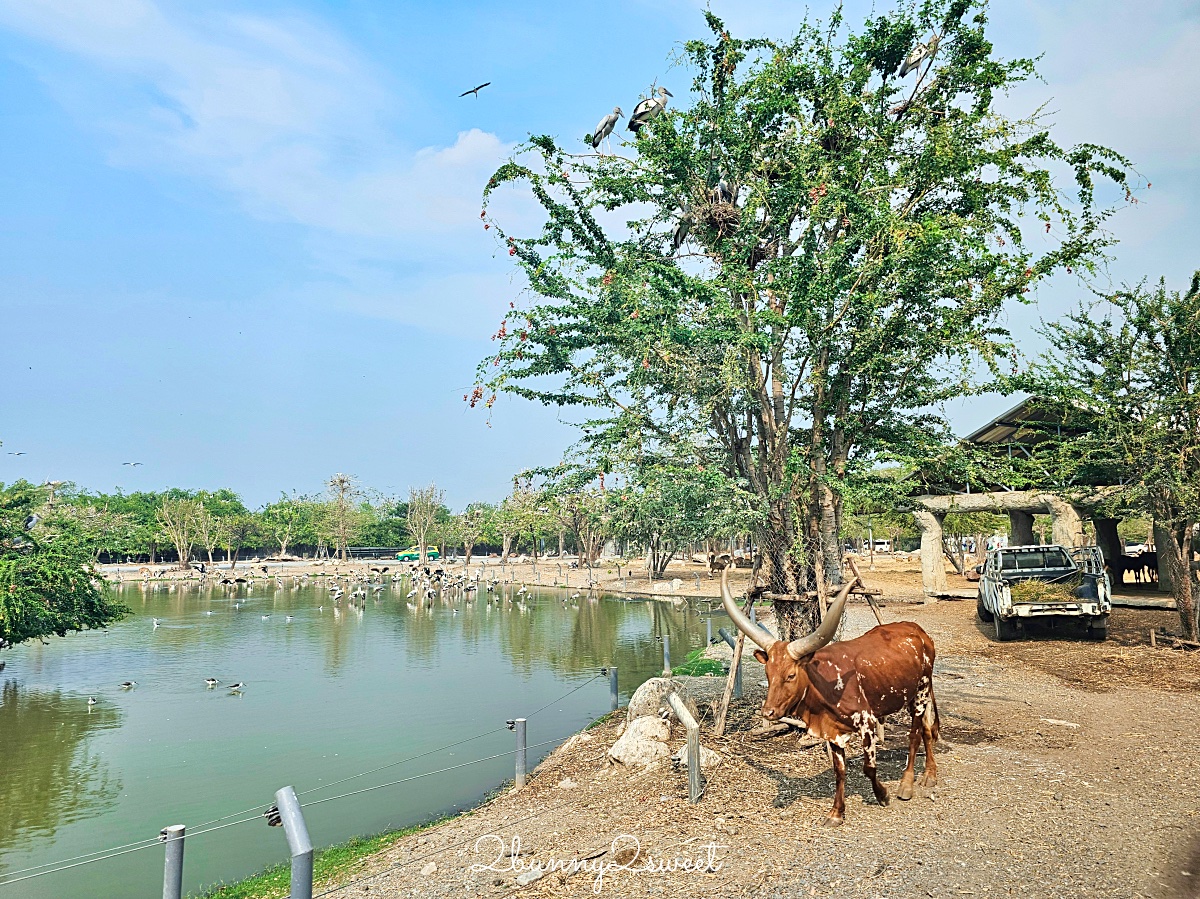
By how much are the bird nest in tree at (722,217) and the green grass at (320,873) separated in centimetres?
928

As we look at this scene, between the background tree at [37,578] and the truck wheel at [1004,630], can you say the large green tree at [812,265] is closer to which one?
the truck wheel at [1004,630]

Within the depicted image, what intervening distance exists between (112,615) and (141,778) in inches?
347

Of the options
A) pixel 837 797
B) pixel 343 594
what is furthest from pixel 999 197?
pixel 343 594

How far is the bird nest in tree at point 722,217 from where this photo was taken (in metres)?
10.5

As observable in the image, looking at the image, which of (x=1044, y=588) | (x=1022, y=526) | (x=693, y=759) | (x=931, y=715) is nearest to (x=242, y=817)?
(x=693, y=759)

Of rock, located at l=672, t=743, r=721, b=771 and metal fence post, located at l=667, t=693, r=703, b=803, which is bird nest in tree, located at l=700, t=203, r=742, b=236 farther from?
rock, located at l=672, t=743, r=721, b=771

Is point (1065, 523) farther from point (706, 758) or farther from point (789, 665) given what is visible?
point (789, 665)

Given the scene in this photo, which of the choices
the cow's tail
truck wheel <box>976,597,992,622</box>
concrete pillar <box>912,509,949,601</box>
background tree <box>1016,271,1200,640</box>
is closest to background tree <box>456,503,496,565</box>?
concrete pillar <box>912,509,949,601</box>

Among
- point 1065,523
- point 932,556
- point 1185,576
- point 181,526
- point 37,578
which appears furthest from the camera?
point 181,526

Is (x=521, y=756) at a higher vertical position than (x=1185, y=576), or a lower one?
lower

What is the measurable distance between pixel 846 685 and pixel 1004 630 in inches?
507

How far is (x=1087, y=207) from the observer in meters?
9.93

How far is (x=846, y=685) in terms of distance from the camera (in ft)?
21.7

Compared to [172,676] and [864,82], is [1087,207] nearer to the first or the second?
[864,82]
